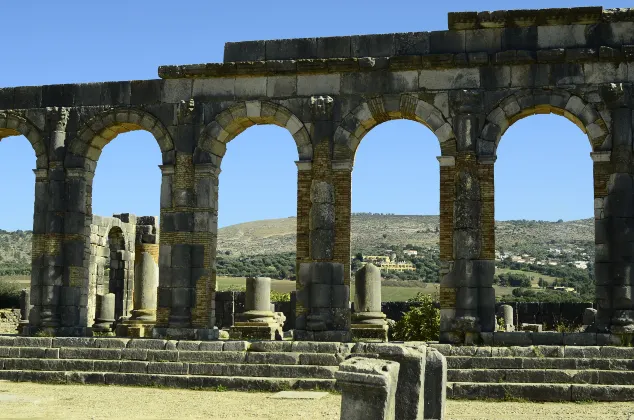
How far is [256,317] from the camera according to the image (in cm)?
2516

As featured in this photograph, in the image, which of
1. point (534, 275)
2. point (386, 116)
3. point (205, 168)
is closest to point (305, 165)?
point (386, 116)

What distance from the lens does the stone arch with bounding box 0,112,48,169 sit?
75.4ft

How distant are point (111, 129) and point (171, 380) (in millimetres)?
7057

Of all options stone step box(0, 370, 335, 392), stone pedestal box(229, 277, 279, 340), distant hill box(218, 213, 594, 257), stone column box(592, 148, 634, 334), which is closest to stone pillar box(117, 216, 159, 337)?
stone pedestal box(229, 277, 279, 340)

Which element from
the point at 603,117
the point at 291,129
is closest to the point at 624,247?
the point at 603,117

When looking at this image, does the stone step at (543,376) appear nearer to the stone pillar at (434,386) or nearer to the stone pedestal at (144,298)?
the stone pillar at (434,386)

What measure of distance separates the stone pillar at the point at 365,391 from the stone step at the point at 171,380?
27.0 feet

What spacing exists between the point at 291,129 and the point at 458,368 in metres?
6.54

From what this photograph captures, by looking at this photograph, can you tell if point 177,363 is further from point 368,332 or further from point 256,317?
point 368,332

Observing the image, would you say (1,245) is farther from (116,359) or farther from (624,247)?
(624,247)

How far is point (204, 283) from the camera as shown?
21.4 meters

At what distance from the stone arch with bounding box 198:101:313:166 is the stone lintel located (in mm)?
580

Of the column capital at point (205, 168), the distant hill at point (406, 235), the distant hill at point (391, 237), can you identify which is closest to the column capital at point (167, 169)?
the column capital at point (205, 168)

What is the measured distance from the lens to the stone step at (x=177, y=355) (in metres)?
18.9
